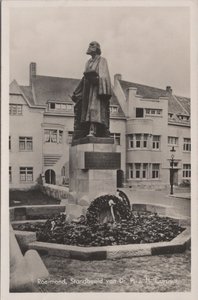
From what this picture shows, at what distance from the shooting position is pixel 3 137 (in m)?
3.10

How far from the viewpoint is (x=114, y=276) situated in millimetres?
2805

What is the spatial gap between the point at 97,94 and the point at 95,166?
65cm

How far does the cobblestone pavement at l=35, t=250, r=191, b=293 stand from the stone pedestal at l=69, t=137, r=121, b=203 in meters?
0.81

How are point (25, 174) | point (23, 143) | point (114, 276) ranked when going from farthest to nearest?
point (25, 174) → point (23, 143) → point (114, 276)

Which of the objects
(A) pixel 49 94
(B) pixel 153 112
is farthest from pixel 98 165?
(A) pixel 49 94

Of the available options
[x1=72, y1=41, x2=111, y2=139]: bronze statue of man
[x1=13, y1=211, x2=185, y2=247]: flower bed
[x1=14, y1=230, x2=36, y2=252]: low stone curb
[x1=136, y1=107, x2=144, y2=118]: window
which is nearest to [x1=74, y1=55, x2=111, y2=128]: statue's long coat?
[x1=72, y1=41, x2=111, y2=139]: bronze statue of man

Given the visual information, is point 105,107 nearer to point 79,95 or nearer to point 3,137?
point 79,95

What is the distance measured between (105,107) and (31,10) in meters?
1.07

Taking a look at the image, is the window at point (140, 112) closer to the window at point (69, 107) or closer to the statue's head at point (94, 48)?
the window at point (69, 107)

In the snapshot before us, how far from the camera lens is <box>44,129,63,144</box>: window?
8.23 metres

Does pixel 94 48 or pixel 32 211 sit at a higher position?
pixel 94 48

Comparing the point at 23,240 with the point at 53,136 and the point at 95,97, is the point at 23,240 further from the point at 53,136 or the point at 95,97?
the point at 53,136

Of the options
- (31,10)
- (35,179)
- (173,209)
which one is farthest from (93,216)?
(35,179)

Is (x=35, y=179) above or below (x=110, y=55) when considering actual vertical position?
below
